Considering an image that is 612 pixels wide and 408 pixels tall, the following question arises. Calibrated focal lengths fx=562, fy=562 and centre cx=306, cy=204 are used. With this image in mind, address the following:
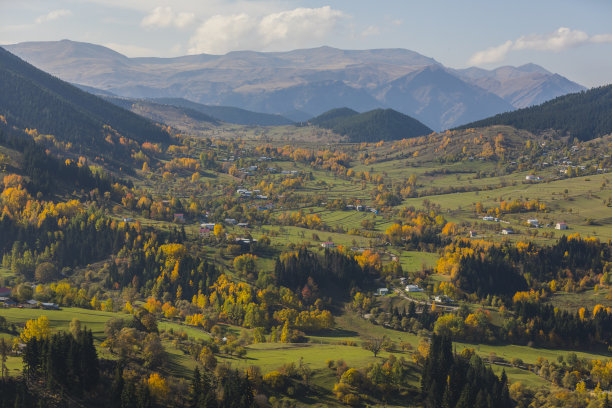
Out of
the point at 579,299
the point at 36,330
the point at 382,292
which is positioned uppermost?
the point at 36,330

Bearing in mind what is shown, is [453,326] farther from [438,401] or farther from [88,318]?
[88,318]

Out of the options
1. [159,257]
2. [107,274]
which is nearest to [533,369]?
[159,257]

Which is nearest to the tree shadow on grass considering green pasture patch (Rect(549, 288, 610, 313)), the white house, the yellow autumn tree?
the white house

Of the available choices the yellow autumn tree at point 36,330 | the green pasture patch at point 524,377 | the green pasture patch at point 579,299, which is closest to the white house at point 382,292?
the green pasture patch at point 579,299

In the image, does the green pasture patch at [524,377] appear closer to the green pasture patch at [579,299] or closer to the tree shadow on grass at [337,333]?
the tree shadow on grass at [337,333]

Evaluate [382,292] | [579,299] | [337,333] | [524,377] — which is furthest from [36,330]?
[579,299]

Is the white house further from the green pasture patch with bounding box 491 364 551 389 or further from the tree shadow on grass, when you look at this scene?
the green pasture patch with bounding box 491 364 551 389

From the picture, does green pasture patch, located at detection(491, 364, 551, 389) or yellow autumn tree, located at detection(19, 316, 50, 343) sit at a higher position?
yellow autumn tree, located at detection(19, 316, 50, 343)

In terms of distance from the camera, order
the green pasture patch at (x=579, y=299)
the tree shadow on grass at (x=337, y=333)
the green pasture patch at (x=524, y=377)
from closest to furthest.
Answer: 1. the green pasture patch at (x=524, y=377)
2. the tree shadow on grass at (x=337, y=333)
3. the green pasture patch at (x=579, y=299)

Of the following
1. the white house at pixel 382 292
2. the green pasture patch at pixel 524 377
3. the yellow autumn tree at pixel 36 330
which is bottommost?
the green pasture patch at pixel 524 377

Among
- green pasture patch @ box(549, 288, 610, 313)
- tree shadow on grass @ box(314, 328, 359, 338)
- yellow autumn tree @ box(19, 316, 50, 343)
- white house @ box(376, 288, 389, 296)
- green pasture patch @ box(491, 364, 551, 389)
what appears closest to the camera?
yellow autumn tree @ box(19, 316, 50, 343)

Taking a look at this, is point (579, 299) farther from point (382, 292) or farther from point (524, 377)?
point (524, 377)

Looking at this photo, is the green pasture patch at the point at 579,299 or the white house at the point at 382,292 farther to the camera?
the white house at the point at 382,292

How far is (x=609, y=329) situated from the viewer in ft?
541
